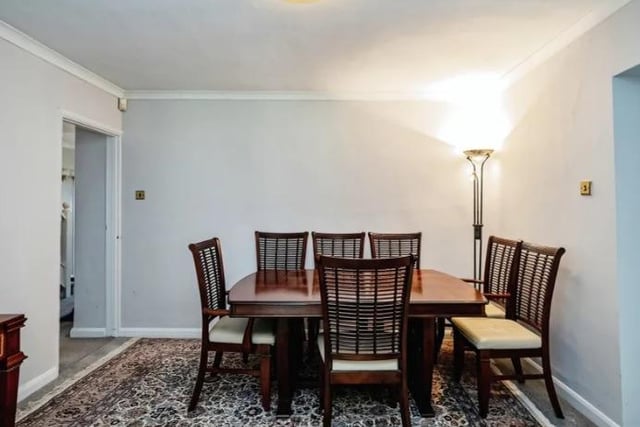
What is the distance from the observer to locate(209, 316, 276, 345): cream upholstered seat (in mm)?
2293

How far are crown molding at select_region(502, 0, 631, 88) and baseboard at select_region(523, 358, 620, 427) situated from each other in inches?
90.0

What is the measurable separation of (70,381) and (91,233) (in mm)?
1476

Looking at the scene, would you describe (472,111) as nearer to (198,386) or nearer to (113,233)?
(198,386)

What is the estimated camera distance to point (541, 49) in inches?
105

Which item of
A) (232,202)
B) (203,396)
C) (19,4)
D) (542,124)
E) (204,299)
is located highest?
(19,4)

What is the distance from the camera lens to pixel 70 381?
2674mm

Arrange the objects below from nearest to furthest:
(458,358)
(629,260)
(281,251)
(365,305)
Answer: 1. (365,305)
2. (629,260)
3. (458,358)
4. (281,251)

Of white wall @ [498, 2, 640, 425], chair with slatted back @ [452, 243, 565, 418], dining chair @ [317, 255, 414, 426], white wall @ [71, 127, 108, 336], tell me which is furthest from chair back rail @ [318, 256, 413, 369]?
white wall @ [71, 127, 108, 336]

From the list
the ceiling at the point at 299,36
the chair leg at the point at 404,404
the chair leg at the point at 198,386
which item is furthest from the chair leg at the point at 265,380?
the ceiling at the point at 299,36

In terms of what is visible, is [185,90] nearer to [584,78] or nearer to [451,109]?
[451,109]

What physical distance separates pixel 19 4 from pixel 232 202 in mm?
2098

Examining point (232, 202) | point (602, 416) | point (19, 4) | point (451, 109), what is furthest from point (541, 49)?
point (19, 4)

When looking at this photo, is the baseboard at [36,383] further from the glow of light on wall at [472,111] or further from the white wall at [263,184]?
the glow of light on wall at [472,111]

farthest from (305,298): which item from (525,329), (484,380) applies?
(525,329)
